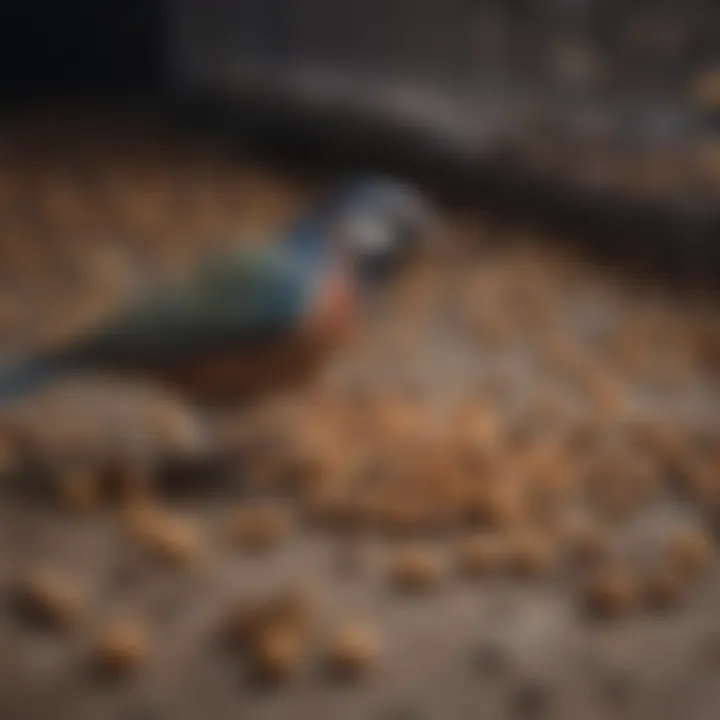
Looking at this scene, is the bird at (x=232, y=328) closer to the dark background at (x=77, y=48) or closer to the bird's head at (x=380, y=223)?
the bird's head at (x=380, y=223)

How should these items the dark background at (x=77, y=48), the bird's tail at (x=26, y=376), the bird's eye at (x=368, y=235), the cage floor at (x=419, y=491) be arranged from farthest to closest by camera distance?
the dark background at (x=77, y=48) → the bird's eye at (x=368, y=235) → the bird's tail at (x=26, y=376) → the cage floor at (x=419, y=491)

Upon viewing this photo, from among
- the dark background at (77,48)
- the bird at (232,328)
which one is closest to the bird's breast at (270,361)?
the bird at (232,328)

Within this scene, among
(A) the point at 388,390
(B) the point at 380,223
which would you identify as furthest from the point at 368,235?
(A) the point at 388,390

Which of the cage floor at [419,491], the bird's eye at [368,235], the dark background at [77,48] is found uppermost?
the dark background at [77,48]

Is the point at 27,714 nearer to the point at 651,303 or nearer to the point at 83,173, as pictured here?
the point at 651,303

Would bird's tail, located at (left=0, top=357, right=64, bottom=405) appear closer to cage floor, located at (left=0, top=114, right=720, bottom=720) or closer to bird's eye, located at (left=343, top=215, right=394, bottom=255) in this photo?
cage floor, located at (left=0, top=114, right=720, bottom=720)

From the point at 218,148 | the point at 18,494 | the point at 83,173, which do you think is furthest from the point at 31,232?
the point at 18,494

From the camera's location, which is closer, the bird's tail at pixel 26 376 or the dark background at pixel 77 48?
the bird's tail at pixel 26 376

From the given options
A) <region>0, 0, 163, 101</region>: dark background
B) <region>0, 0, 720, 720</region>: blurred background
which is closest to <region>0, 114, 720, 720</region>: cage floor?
<region>0, 0, 720, 720</region>: blurred background

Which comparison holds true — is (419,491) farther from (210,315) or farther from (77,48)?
(77,48)
